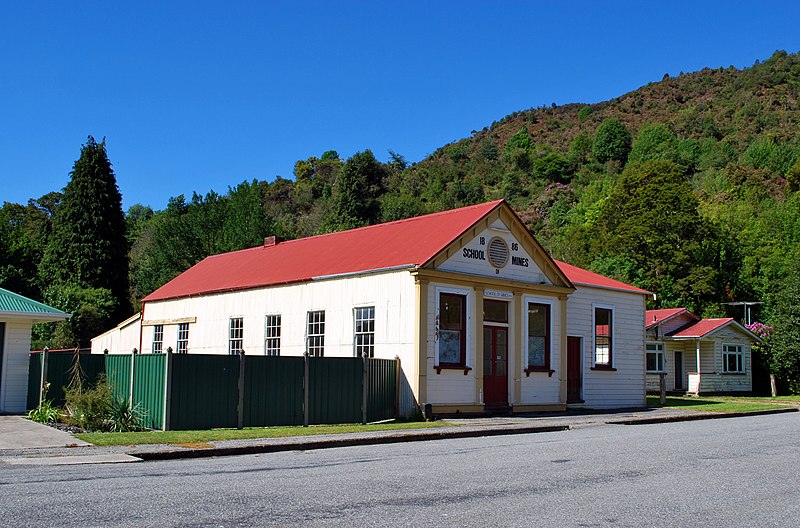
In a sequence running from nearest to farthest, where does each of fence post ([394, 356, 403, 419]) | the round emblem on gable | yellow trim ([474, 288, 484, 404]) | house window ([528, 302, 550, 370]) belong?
fence post ([394, 356, 403, 419]), yellow trim ([474, 288, 484, 404]), the round emblem on gable, house window ([528, 302, 550, 370])

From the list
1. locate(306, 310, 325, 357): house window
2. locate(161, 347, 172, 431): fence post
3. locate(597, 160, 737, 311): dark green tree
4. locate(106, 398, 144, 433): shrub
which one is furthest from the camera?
locate(597, 160, 737, 311): dark green tree

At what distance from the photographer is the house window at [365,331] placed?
2298cm

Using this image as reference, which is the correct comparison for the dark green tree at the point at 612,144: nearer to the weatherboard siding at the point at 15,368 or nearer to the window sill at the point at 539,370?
the window sill at the point at 539,370

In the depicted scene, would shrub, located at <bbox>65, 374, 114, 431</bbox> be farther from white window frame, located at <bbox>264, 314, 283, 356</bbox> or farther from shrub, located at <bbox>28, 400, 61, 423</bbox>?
white window frame, located at <bbox>264, 314, 283, 356</bbox>

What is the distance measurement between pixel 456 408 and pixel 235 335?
948 cm

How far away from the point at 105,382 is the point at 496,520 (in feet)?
48.9

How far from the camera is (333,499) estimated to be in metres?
→ 9.27

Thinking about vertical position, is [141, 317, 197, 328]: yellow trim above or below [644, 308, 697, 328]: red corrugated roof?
below

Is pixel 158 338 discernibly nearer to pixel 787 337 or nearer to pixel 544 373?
pixel 544 373

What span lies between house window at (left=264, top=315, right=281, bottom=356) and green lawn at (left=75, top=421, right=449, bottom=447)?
694 cm

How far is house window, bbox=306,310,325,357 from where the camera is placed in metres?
24.6

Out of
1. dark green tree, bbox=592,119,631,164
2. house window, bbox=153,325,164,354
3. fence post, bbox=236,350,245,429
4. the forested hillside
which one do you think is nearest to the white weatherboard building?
house window, bbox=153,325,164,354

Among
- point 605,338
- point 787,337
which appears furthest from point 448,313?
point 787,337

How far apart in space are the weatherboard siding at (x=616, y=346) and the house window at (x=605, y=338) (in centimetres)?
17
